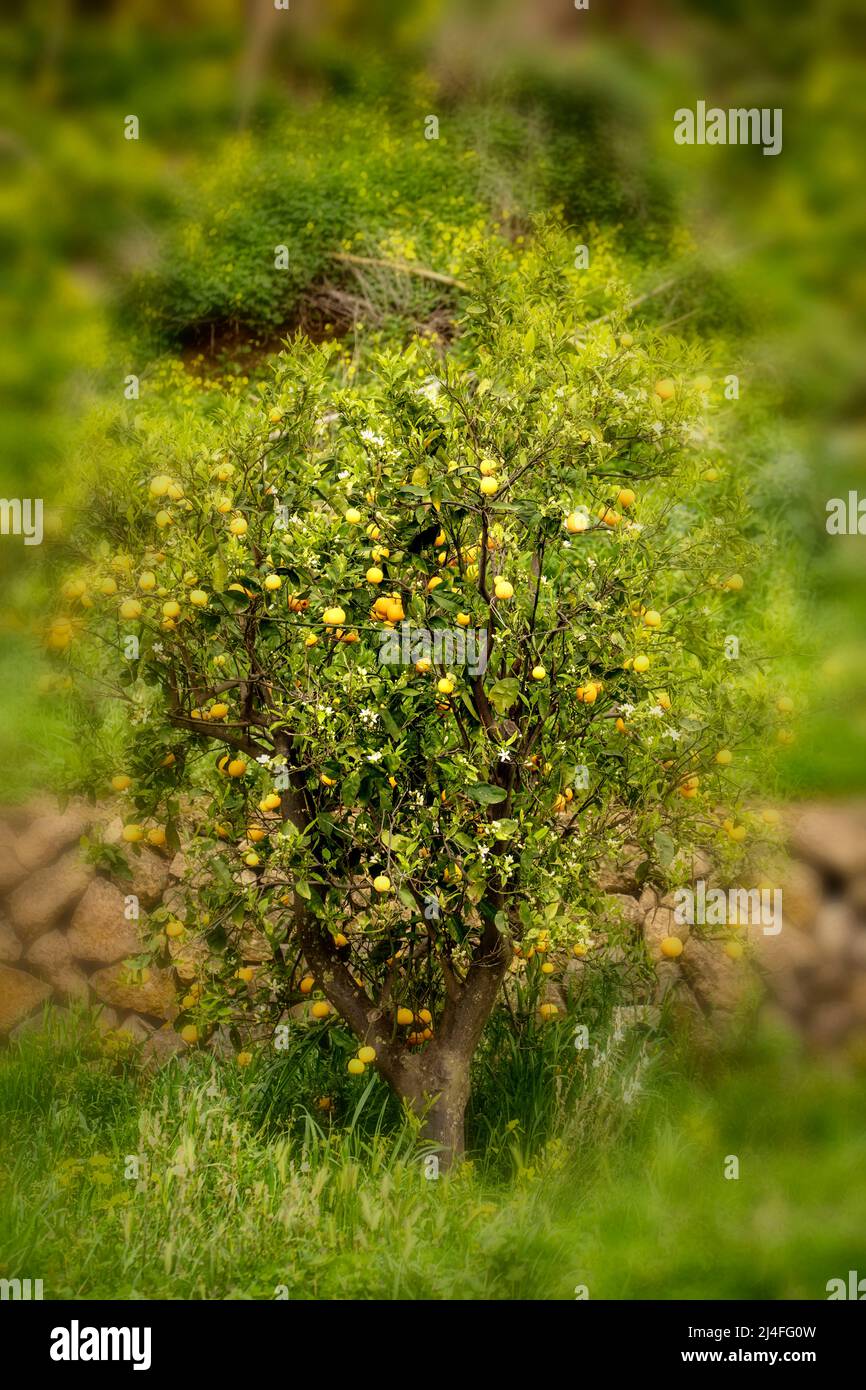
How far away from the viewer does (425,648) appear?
13.3 ft

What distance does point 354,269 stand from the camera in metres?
9.77

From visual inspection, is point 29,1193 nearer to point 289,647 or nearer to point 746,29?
point 289,647

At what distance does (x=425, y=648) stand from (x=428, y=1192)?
1.83 m

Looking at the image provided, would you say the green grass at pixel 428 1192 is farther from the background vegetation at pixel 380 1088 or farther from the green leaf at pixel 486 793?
the green leaf at pixel 486 793

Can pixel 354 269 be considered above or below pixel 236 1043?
above

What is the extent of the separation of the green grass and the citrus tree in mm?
355

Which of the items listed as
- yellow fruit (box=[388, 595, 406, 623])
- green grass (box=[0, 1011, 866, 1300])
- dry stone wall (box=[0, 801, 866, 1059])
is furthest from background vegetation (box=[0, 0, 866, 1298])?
yellow fruit (box=[388, 595, 406, 623])

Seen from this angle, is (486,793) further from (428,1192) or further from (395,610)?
(428,1192)

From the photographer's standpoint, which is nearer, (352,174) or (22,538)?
(22,538)

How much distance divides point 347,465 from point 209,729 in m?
1.00

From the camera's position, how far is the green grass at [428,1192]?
4.04 meters

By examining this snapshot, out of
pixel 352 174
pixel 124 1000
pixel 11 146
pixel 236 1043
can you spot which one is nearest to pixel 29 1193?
pixel 236 1043

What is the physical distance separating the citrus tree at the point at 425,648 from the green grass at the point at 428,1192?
355 millimetres

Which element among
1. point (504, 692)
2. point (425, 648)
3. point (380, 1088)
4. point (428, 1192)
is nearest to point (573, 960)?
point (380, 1088)
